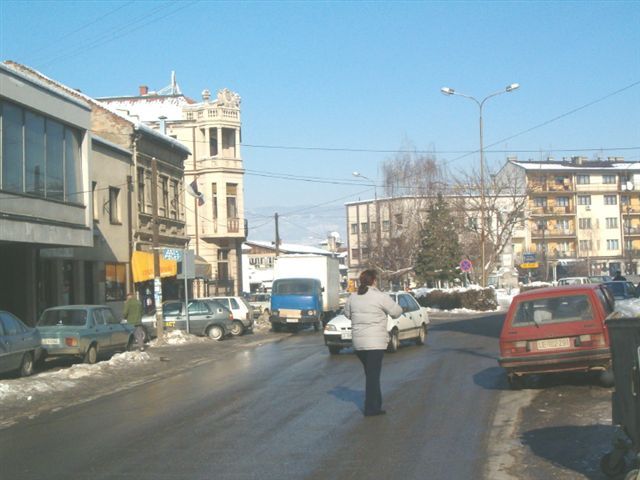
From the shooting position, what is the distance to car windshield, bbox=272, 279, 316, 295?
36.0 metres

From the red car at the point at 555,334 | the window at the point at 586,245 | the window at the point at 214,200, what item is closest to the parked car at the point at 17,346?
the red car at the point at 555,334

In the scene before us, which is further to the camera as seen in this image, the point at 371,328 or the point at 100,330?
the point at 100,330

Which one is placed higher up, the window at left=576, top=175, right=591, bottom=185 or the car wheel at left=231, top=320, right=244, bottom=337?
the window at left=576, top=175, right=591, bottom=185

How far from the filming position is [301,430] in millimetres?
10391

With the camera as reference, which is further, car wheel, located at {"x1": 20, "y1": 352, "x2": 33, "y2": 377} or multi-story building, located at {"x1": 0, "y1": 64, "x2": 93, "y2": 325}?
multi-story building, located at {"x1": 0, "y1": 64, "x2": 93, "y2": 325}

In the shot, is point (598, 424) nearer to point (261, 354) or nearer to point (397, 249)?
point (261, 354)

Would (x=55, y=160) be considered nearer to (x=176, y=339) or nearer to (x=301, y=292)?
(x=176, y=339)

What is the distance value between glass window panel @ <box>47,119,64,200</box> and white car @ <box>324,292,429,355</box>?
31.3 feet

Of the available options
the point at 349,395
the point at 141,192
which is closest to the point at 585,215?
the point at 141,192

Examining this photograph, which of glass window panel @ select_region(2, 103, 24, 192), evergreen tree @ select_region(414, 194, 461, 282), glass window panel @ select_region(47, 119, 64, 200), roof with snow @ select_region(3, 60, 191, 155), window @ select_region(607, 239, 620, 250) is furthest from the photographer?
window @ select_region(607, 239, 620, 250)

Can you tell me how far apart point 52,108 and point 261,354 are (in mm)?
9747

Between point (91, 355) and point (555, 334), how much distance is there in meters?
11.8

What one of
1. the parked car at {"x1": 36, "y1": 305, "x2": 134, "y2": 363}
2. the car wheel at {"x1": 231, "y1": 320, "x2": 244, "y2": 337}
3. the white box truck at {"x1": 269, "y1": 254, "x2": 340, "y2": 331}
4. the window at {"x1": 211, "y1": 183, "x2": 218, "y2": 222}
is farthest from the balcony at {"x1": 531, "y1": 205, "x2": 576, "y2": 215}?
the parked car at {"x1": 36, "y1": 305, "x2": 134, "y2": 363}

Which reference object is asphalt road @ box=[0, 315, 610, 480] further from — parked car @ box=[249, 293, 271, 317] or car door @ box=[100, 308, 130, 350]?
parked car @ box=[249, 293, 271, 317]
